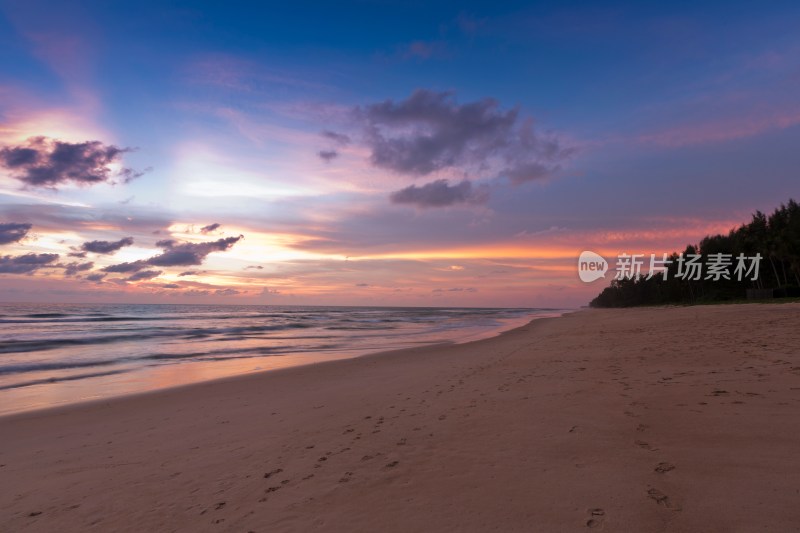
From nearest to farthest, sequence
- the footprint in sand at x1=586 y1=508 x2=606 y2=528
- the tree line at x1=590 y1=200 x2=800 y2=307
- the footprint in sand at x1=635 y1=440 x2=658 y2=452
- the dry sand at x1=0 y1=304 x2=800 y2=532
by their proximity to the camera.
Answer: the footprint in sand at x1=586 y1=508 x2=606 y2=528, the dry sand at x1=0 y1=304 x2=800 y2=532, the footprint in sand at x1=635 y1=440 x2=658 y2=452, the tree line at x1=590 y1=200 x2=800 y2=307

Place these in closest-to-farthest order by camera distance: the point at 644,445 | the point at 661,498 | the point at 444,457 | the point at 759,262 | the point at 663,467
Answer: the point at 661,498 < the point at 663,467 < the point at 644,445 < the point at 444,457 < the point at 759,262

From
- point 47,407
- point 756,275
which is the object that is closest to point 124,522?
point 47,407

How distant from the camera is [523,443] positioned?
237 inches

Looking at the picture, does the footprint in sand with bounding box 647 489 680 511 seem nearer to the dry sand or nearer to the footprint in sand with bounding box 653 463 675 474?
the dry sand

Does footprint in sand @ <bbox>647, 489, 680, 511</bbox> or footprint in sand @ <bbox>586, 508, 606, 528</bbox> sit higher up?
footprint in sand @ <bbox>647, 489, 680, 511</bbox>

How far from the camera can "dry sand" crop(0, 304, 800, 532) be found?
4.24 meters

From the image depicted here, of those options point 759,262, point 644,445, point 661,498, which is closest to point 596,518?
point 661,498

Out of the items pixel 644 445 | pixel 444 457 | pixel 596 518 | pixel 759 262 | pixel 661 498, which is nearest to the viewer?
pixel 596 518

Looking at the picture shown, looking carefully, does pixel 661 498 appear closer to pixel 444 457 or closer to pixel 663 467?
pixel 663 467

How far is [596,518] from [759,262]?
3433 inches

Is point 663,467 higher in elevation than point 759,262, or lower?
lower

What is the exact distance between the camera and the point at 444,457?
5.81 metres

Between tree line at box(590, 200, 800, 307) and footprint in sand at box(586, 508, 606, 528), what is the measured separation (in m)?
73.7

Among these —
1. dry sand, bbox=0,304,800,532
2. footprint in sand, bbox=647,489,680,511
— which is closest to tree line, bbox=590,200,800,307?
dry sand, bbox=0,304,800,532
